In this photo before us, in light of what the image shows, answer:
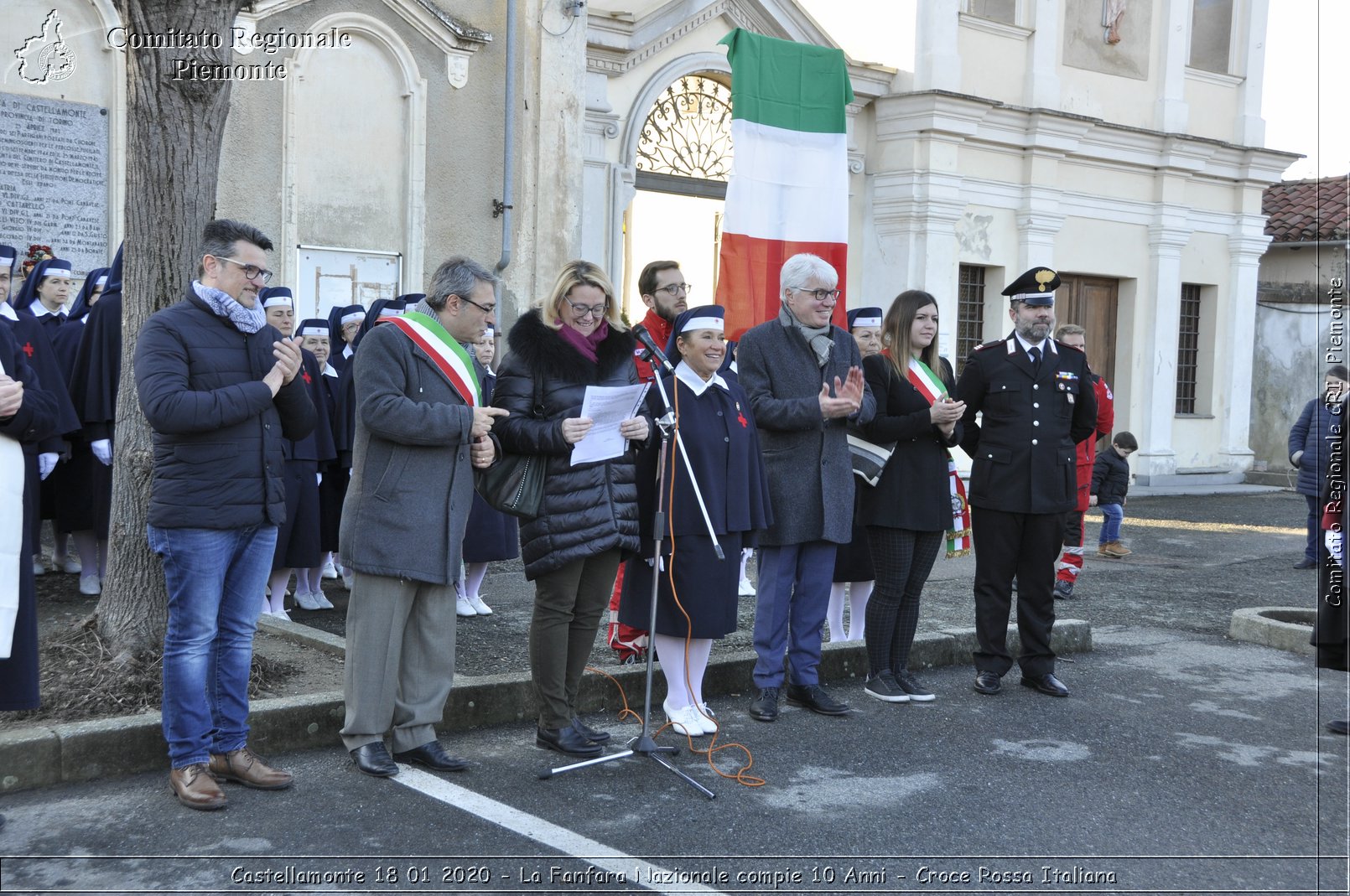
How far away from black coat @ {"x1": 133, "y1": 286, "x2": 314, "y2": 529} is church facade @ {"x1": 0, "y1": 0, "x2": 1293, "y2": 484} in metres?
5.86

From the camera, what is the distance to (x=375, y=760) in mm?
4957

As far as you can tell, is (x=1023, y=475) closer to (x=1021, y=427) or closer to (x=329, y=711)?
(x=1021, y=427)

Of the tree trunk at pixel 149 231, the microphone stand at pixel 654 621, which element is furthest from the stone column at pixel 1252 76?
the tree trunk at pixel 149 231

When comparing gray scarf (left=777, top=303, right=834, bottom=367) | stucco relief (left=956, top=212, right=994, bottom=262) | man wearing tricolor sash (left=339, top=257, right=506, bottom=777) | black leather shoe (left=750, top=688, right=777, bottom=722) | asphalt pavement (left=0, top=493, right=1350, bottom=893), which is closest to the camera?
asphalt pavement (left=0, top=493, right=1350, bottom=893)

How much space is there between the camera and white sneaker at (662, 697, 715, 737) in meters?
5.70

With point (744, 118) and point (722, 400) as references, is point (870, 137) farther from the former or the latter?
point (722, 400)

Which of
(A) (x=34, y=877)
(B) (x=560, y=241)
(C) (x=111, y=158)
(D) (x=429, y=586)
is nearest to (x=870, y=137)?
(B) (x=560, y=241)

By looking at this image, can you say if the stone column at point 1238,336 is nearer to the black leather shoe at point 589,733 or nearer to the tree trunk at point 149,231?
the black leather shoe at point 589,733

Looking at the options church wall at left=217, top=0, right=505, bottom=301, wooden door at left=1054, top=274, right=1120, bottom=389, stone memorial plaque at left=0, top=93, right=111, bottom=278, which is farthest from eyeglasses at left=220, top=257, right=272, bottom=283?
wooden door at left=1054, top=274, right=1120, bottom=389

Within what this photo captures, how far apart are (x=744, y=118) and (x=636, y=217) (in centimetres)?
794

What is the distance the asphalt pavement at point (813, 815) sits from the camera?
4.09m

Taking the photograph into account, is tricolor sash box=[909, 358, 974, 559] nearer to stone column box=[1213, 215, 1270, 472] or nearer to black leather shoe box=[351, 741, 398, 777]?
black leather shoe box=[351, 741, 398, 777]

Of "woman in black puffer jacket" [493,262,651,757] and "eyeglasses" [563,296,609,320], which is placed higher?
"eyeglasses" [563,296,609,320]

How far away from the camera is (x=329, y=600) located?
27.7 feet
